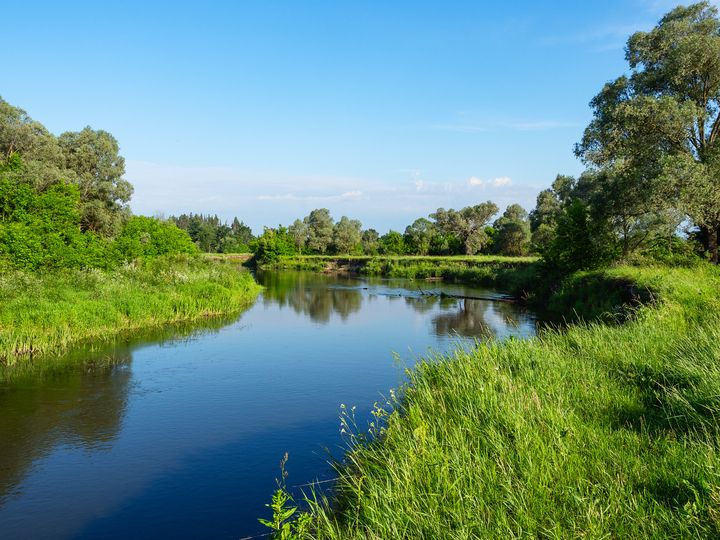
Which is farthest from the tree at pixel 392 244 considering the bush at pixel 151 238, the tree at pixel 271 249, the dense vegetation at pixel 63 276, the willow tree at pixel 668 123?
the willow tree at pixel 668 123

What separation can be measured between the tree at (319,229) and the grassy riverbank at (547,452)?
99.6 m

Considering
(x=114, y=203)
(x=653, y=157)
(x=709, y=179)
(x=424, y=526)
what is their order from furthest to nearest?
(x=114, y=203) → (x=653, y=157) → (x=709, y=179) → (x=424, y=526)

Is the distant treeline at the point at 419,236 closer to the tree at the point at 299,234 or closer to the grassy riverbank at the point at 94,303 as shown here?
the tree at the point at 299,234

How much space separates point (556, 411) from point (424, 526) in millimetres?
3455

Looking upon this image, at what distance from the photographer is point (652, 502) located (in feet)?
18.3

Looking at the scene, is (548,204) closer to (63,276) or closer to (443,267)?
(443,267)

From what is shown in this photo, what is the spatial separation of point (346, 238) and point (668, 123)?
281ft

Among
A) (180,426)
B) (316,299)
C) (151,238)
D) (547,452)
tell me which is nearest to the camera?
(547,452)

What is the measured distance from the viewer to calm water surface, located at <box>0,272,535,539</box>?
30.1 feet

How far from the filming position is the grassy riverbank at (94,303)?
19047 mm

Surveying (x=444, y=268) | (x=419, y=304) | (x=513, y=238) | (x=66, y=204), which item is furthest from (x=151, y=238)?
(x=513, y=238)

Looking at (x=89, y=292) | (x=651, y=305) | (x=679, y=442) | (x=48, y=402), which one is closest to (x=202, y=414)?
(x=48, y=402)

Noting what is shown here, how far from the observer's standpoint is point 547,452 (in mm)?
6703

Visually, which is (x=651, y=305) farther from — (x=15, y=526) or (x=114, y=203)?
(x=114, y=203)
